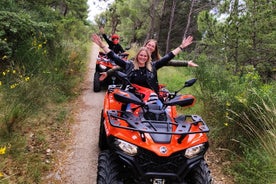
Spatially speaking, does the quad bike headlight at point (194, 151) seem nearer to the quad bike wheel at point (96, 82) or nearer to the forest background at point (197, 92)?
the forest background at point (197, 92)

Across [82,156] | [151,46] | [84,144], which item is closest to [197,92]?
[151,46]

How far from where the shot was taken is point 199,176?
3299 mm

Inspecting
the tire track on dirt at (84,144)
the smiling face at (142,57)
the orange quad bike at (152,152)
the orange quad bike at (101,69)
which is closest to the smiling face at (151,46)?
the smiling face at (142,57)

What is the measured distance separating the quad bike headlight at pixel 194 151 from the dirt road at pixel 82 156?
1557 millimetres

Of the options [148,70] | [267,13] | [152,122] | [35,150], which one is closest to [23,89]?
[35,150]

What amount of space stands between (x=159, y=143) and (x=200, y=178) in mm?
685

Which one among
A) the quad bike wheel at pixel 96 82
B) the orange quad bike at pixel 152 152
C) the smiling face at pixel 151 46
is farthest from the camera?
the quad bike wheel at pixel 96 82

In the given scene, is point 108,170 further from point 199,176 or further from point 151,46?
point 151,46

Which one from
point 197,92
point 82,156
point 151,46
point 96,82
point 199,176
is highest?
point 151,46

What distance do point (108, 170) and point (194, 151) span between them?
93cm

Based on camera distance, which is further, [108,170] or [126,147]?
[108,170]

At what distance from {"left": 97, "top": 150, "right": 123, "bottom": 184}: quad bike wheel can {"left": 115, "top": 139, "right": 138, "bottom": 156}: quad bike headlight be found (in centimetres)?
26

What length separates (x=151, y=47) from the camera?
606 cm

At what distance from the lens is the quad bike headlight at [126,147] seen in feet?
9.94
